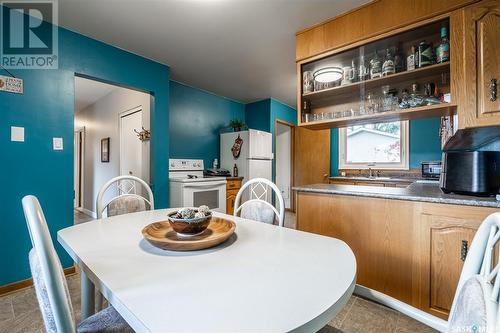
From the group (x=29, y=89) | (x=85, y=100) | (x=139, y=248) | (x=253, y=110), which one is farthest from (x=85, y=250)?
(x=85, y=100)

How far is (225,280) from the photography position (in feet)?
2.19

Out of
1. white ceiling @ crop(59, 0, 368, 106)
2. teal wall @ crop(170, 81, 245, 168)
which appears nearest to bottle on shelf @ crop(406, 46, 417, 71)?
white ceiling @ crop(59, 0, 368, 106)

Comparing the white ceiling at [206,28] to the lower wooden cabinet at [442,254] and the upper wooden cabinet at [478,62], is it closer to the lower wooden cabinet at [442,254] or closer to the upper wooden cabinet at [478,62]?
the upper wooden cabinet at [478,62]

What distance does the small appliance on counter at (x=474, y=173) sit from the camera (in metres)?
1.48

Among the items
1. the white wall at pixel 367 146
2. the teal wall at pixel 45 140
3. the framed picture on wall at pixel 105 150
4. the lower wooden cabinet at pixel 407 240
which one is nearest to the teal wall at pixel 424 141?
the white wall at pixel 367 146

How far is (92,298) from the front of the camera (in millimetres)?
1167

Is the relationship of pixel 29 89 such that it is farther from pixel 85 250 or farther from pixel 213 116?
pixel 213 116

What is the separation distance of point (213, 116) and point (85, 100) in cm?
272

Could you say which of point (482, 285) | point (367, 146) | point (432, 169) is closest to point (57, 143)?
point (482, 285)

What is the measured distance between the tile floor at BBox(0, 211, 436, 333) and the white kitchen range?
4.59 feet

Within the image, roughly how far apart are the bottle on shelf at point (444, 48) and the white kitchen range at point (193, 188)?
2715 mm

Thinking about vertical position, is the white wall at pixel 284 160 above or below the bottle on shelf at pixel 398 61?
below

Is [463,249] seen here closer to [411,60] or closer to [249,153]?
[411,60]

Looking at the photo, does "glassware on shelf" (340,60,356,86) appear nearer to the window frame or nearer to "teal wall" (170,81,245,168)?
the window frame
